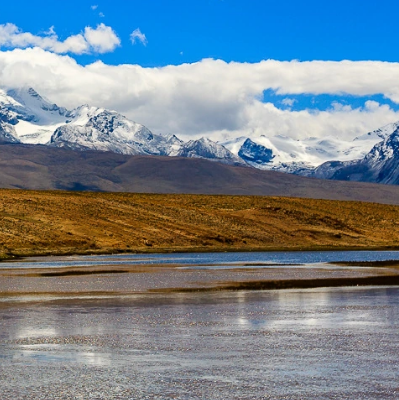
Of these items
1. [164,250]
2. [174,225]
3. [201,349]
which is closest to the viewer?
[201,349]

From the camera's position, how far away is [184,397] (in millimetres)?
17844

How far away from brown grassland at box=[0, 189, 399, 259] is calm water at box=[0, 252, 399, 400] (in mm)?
54393

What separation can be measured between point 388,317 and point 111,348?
11.1 metres

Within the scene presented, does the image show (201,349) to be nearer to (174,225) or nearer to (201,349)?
(201,349)

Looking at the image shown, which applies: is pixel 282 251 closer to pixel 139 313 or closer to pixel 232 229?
pixel 232 229

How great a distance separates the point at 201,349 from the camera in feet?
78.3

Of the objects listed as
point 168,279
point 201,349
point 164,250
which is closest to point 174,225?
point 164,250

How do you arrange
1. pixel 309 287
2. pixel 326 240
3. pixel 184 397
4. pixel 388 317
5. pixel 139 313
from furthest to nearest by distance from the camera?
pixel 326 240
pixel 309 287
pixel 139 313
pixel 388 317
pixel 184 397

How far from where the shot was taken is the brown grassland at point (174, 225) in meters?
102

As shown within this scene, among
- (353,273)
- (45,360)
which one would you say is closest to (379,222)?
(353,273)

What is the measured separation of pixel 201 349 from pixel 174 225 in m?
97.1

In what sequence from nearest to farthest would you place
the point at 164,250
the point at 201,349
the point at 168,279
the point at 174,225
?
1. the point at 201,349
2. the point at 168,279
3. the point at 164,250
4. the point at 174,225

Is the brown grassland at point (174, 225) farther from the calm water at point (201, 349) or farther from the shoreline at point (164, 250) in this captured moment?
the calm water at point (201, 349)

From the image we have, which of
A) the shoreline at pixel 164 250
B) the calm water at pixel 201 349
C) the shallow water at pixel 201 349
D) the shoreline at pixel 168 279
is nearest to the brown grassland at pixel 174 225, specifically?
the shoreline at pixel 164 250
